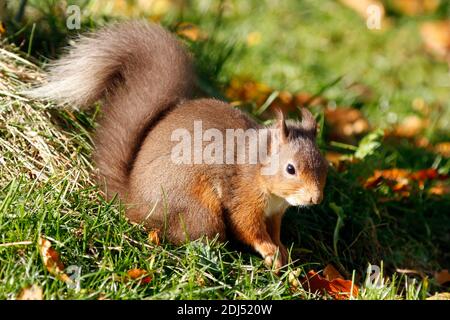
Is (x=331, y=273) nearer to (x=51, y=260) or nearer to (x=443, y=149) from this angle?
(x=51, y=260)

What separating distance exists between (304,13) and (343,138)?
1663 millimetres

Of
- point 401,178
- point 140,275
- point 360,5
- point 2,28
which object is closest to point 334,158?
point 401,178

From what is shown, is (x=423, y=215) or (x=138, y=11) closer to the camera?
(x=423, y=215)

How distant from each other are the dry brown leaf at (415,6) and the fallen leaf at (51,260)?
436 centimetres

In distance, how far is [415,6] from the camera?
614 centimetres

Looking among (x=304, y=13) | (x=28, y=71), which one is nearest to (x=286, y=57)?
(x=304, y=13)

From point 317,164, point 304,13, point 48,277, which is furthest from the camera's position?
→ point 304,13

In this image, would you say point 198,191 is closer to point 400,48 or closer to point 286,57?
point 286,57

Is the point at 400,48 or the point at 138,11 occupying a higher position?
the point at 138,11

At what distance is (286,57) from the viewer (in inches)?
198

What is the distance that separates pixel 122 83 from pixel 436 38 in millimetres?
A: 3546

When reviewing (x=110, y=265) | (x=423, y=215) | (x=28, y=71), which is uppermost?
(x=28, y=71)

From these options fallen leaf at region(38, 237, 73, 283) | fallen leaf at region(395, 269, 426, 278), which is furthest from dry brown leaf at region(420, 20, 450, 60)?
fallen leaf at region(38, 237, 73, 283)

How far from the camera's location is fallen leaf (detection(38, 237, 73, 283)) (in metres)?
2.38
